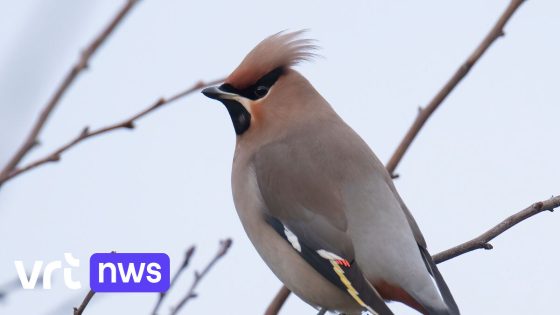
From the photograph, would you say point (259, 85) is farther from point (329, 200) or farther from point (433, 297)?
point (433, 297)

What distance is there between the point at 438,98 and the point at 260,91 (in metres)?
1.11

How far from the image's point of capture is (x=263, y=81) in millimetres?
3363

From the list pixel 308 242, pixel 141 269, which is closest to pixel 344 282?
pixel 308 242

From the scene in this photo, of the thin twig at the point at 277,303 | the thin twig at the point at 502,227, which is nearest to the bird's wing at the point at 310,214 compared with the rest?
the thin twig at the point at 502,227

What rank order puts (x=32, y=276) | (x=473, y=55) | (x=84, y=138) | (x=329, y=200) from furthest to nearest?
(x=329, y=200) → (x=473, y=55) → (x=32, y=276) → (x=84, y=138)

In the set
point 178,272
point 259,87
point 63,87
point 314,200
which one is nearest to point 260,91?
point 259,87

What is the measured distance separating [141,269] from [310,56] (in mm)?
1156

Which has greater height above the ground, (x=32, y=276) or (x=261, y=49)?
(x=261, y=49)

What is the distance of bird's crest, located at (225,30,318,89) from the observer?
329 cm

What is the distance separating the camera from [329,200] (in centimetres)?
301

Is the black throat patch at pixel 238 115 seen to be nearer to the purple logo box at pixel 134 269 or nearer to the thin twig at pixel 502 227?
the purple logo box at pixel 134 269

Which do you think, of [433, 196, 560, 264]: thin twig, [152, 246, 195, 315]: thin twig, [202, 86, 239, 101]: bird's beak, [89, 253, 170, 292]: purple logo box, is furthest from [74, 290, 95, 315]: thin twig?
[202, 86, 239, 101]: bird's beak

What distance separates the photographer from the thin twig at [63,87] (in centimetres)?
128

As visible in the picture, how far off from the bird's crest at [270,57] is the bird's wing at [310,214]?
27 cm
